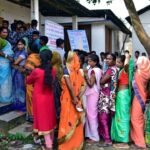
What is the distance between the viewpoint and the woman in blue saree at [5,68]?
6.70 metres

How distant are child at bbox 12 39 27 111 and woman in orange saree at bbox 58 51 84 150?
139cm

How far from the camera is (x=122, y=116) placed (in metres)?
5.97

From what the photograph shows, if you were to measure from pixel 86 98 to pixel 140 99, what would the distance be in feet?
3.08

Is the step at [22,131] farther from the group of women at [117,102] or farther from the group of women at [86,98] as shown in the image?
the group of women at [117,102]

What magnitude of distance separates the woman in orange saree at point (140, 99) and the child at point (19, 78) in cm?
219

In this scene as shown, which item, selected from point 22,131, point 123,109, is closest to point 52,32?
point 22,131

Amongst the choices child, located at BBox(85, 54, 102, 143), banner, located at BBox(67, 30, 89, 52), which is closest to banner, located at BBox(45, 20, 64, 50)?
banner, located at BBox(67, 30, 89, 52)

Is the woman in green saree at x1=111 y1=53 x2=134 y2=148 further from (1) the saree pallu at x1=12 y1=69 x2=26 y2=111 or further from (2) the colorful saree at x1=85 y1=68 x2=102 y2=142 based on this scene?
(1) the saree pallu at x1=12 y1=69 x2=26 y2=111

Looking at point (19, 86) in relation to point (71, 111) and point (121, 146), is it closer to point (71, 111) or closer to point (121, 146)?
point (71, 111)

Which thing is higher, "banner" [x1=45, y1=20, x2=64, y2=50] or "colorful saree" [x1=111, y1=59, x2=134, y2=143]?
"banner" [x1=45, y1=20, x2=64, y2=50]

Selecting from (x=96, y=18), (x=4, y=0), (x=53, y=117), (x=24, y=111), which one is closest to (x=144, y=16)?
(x=96, y=18)

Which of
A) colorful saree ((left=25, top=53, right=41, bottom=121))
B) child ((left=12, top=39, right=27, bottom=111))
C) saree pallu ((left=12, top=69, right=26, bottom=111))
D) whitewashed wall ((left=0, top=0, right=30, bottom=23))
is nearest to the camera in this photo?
colorful saree ((left=25, top=53, right=41, bottom=121))

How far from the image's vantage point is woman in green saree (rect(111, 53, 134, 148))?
5.97m

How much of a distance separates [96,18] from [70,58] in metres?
10.1
